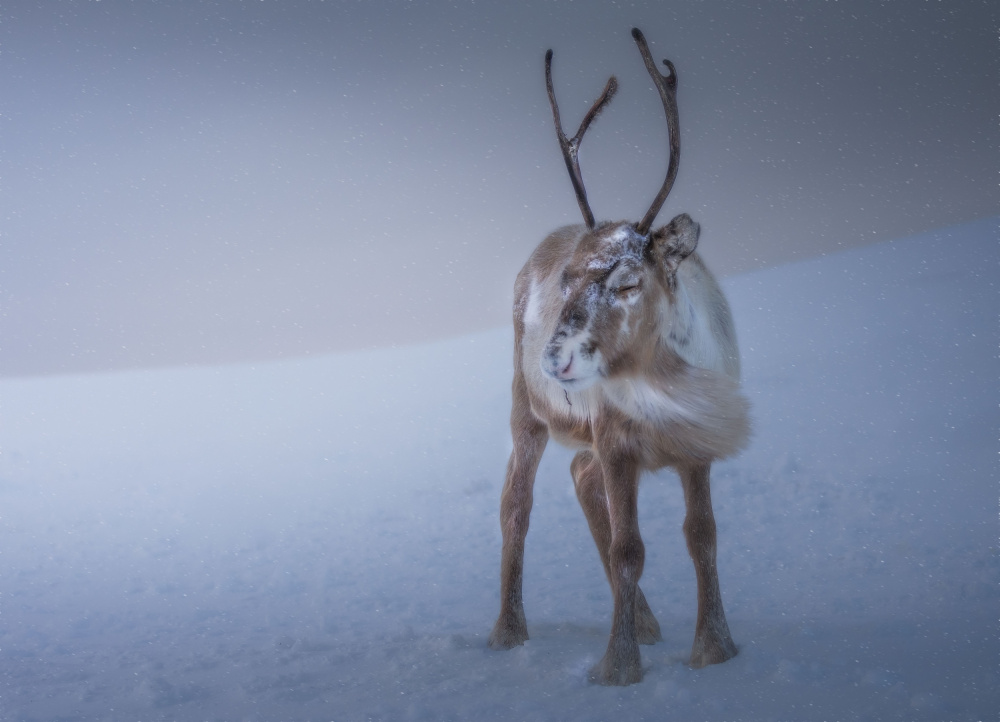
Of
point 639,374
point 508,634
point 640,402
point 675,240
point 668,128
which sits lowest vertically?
point 508,634

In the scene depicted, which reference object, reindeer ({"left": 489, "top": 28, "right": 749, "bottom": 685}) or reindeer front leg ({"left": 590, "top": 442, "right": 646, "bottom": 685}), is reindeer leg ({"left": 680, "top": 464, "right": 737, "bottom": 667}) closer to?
reindeer ({"left": 489, "top": 28, "right": 749, "bottom": 685})

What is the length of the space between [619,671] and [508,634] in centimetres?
85

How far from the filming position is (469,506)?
21.4 ft

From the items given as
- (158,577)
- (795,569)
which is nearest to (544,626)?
(795,569)

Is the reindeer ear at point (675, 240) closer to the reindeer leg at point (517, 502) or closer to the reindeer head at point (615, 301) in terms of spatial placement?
the reindeer head at point (615, 301)

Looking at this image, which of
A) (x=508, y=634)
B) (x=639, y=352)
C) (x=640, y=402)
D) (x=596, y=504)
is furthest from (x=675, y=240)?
(x=508, y=634)

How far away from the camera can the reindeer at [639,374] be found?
3156 mm

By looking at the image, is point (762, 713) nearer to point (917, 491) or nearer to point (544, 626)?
point (544, 626)

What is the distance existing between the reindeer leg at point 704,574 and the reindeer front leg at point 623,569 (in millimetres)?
277

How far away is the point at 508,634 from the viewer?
3977 millimetres

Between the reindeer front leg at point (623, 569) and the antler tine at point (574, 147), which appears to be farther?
the antler tine at point (574, 147)

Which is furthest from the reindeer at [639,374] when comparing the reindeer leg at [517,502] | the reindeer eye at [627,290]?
the reindeer leg at [517,502]

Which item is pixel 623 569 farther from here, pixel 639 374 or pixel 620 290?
pixel 620 290

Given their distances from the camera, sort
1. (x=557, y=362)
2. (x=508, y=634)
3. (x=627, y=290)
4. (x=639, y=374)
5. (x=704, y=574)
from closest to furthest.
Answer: (x=557, y=362)
(x=627, y=290)
(x=639, y=374)
(x=704, y=574)
(x=508, y=634)
